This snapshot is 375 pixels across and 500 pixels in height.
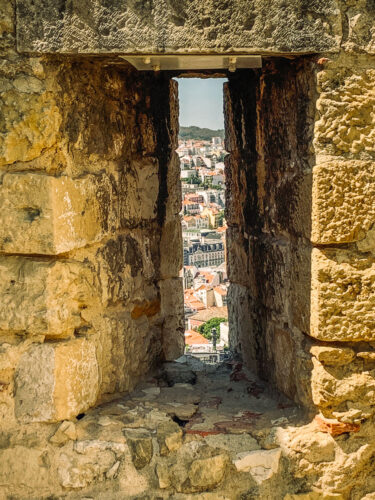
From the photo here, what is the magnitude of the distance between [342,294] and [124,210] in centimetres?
102

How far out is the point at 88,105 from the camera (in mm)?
2463

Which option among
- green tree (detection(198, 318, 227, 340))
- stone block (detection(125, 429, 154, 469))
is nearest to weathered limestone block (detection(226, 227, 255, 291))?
stone block (detection(125, 429, 154, 469))

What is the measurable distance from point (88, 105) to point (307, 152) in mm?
860

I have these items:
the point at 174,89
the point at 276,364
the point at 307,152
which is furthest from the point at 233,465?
the point at 174,89

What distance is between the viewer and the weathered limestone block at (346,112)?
2.22m

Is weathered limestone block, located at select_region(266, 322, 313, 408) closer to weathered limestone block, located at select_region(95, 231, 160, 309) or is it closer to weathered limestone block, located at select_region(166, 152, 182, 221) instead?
weathered limestone block, located at select_region(95, 231, 160, 309)

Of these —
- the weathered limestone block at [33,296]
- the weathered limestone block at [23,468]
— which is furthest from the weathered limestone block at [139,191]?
the weathered limestone block at [23,468]

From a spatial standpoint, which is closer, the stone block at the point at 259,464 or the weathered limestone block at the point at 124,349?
the stone block at the point at 259,464

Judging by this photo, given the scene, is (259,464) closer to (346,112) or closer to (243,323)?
(243,323)

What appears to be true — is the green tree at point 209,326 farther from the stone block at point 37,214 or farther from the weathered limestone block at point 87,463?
the stone block at point 37,214

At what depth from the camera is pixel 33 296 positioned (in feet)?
7.59

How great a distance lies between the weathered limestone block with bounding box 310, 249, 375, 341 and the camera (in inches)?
90.4

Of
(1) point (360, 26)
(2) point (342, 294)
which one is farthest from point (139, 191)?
(1) point (360, 26)

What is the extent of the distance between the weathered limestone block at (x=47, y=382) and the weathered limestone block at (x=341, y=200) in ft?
3.32
